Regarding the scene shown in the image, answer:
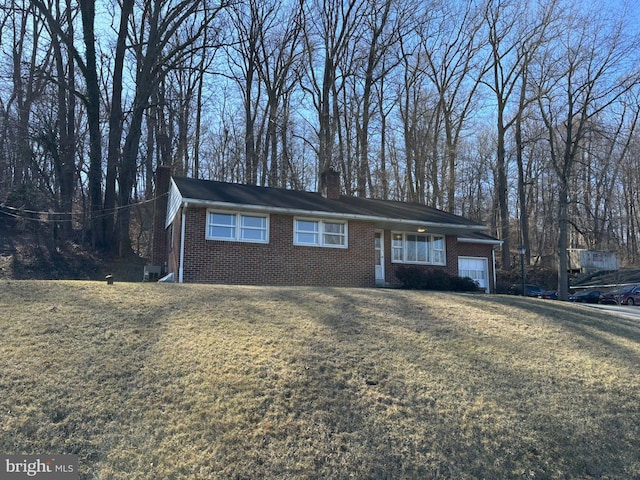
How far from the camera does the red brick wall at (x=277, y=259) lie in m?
15.0

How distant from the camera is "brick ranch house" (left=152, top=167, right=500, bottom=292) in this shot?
1516cm

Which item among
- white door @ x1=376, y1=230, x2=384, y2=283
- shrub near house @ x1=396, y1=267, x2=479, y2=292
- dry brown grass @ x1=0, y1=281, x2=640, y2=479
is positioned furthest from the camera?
white door @ x1=376, y1=230, x2=384, y2=283

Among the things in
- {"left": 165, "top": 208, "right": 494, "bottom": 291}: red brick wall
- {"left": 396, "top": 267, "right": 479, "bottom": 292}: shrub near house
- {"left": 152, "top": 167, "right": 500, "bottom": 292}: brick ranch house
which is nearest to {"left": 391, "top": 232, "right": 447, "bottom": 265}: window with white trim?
{"left": 152, "top": 167, "right": 500, "bottom": 292}: brick ranch house

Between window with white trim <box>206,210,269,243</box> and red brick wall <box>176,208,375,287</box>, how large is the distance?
0.17 metres

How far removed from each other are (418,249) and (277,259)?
6555mm

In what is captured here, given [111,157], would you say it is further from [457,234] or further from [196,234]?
[457,234]

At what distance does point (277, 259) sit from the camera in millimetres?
16078

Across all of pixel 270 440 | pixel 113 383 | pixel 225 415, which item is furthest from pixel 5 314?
pixel 270 440

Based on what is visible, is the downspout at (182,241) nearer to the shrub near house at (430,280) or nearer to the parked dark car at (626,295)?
the shrub near house at (430,280)

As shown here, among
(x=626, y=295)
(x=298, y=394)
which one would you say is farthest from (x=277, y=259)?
(x=626, y=295)

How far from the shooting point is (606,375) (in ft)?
24.8

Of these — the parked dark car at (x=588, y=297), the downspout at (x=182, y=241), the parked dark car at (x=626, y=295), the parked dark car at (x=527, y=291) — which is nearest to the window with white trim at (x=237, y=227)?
the downspout at (x=182, y=241)

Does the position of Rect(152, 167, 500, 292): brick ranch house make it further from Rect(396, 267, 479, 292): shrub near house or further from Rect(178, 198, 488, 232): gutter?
Rect(396, 267, 479, 292): shrub near house

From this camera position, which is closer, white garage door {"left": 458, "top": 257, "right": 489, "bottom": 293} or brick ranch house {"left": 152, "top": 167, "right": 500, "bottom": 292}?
brick ranch house {"left": 152, "top": 167, "right": 500, "bottom": 292}
